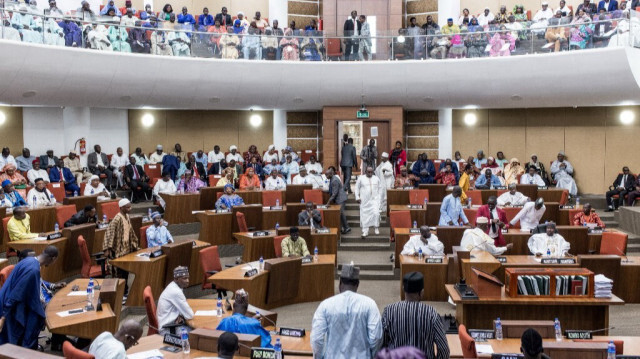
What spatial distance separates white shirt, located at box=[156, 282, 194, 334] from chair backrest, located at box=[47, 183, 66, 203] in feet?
27.7

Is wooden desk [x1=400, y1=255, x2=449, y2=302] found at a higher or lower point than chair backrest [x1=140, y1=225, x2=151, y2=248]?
lower

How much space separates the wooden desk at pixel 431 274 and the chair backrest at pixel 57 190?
7962mm

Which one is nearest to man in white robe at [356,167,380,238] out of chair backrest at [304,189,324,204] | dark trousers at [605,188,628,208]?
chair backrest at [304,189,324,204]

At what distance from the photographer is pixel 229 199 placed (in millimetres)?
13789

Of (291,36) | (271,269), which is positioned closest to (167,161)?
(291,36)

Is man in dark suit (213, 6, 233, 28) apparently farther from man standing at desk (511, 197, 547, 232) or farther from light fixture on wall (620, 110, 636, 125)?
light fixture on wall (620, 110, 636, 125)

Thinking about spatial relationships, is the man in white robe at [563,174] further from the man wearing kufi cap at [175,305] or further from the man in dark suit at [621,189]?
the man wearing kufi cap at [175,305]

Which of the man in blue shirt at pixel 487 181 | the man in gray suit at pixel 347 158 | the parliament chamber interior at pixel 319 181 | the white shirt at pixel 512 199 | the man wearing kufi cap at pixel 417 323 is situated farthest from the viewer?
the man in gray suit at pixel 347 158

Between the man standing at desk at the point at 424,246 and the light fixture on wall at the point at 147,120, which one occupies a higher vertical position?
the light fixture on wall at the point at 147,120

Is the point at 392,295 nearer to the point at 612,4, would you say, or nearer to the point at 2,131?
the point at 612,4

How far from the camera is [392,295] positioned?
1091 cm

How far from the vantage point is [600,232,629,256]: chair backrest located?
10773 mm

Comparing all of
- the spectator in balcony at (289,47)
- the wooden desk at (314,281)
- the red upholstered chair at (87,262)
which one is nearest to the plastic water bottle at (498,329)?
the wooden desk at (314,281)

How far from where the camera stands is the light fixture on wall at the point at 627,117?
19.2 meters
